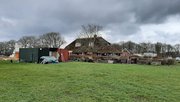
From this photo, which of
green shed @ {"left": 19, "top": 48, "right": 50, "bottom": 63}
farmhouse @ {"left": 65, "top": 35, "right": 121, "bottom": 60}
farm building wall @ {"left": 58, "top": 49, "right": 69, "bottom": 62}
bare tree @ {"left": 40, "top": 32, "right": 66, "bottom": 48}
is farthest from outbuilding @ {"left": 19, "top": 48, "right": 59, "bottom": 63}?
bare tree @ {"left": 40, "top": 32, "right": 66, "bottom": 48}

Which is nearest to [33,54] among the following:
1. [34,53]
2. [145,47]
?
[34,53]

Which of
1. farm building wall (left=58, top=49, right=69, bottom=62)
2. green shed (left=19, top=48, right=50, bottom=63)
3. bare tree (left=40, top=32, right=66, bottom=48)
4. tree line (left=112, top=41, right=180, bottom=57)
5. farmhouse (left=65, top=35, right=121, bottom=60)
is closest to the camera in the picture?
green shed (left=19, top=48, right=50, bottom=63)

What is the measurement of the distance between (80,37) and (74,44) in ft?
9.80

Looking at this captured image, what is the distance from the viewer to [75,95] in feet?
27.4

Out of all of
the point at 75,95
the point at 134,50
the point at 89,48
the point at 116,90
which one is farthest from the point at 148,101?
the point at 134,50

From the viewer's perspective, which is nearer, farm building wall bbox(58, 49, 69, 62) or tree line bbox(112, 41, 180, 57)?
farm building wall bbox(58, 49, 69, 62)

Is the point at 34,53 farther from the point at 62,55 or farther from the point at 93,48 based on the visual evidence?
the point at 93,48

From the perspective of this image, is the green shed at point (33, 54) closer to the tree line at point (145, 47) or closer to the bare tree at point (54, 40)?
the bare tree at point (54, 40)

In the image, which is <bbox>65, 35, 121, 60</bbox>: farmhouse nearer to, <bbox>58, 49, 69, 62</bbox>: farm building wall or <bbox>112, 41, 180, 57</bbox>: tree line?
<bbox>58, 49, 69, 62</bbox>: farm building wall

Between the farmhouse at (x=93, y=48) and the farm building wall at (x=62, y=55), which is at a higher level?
the farmhouse at (x=93, y=48)

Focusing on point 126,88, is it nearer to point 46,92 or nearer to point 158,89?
point 158,89

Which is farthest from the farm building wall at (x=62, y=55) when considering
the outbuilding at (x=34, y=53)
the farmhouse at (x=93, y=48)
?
the farmhouse at (x=93, y=48)

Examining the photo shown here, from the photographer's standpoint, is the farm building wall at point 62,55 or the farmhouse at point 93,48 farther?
the farmhouse at point 93,48

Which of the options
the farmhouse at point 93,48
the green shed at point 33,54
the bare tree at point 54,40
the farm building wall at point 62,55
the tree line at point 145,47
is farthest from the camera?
the tree line at point 145,47
